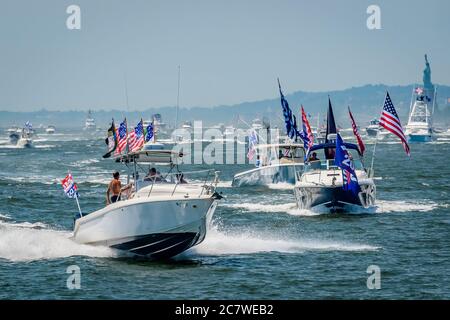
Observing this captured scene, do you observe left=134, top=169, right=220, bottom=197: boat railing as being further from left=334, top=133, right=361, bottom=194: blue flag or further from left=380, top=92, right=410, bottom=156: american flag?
left=380, top=92, right=410, bottom=156: american flag

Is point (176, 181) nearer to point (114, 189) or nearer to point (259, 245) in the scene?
point (114, 189)

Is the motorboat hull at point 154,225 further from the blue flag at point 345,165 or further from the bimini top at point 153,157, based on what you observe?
the blue flag at point 345,165

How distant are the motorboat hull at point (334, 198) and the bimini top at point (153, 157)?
41.5 feet

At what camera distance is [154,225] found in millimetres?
27188

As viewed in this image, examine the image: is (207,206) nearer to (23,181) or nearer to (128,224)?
(128,224)

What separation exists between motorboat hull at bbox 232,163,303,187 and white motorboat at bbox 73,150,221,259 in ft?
92.2

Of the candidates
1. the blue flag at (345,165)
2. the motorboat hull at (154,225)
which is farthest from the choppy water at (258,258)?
the blue flag at (345,165)

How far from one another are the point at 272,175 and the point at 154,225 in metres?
30.2

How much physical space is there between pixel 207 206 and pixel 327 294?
4906mm

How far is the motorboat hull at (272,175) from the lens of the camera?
2222 inches

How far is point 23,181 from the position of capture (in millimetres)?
67062

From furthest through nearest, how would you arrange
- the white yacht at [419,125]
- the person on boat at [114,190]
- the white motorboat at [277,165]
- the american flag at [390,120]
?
the white yacht at [419,125] → the white motorboat at [277,165] → the american flag at [390,120] → the person on boat at [114,190]

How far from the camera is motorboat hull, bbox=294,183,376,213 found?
133 feet
